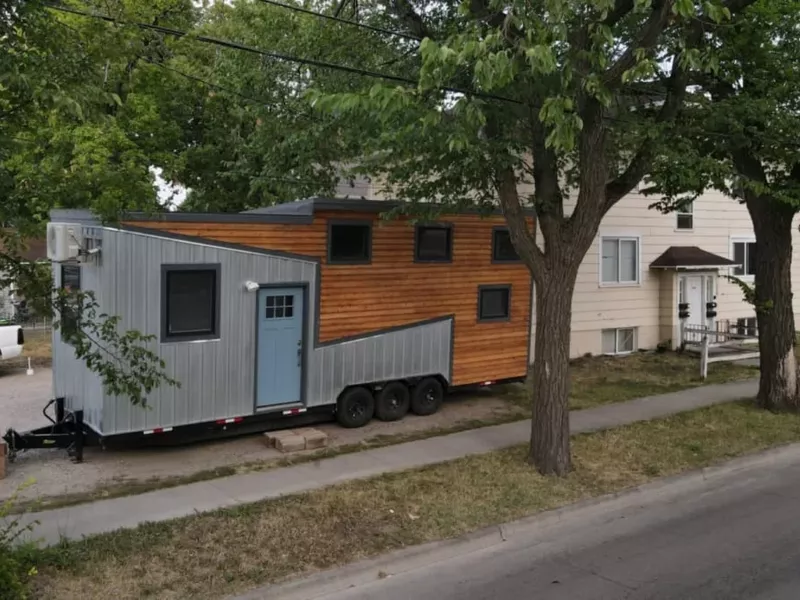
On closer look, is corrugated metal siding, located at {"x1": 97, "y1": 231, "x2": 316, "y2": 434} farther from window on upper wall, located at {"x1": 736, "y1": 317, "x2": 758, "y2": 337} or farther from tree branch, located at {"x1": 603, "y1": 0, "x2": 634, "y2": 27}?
window on upper wall, located at {"x1": 736, "y1": 317, "x2": 758, "y2": 337}

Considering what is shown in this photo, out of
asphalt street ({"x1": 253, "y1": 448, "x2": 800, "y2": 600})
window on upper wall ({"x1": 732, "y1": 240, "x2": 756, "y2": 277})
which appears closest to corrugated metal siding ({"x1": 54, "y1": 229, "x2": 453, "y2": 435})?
asphalt street ({"x1": 253, "y1": 448, "x2": 800, "y2": 600})

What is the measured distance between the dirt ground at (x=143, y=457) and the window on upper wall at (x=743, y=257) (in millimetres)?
12424

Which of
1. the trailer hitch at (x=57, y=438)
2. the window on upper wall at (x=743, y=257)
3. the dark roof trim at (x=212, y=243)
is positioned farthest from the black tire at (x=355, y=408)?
the window on upper wall at (x=743, y=257)

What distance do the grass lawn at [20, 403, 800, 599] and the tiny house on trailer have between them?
8.50ft

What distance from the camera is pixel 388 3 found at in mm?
10211

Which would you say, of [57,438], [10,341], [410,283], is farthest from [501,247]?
[10,341]

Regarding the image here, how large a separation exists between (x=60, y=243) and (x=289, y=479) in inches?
153

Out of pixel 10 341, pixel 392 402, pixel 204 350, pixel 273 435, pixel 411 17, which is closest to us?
pixel 411 17

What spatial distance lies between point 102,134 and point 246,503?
33.8 ft

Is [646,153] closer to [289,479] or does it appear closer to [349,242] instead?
[349,242]

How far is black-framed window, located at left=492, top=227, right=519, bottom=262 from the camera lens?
1332 cm

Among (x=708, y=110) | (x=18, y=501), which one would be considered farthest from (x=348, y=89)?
(x=18, y=501)

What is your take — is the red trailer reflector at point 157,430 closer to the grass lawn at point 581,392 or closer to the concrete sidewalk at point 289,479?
the grass lawn at point 581,392

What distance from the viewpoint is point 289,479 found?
8.87 m
